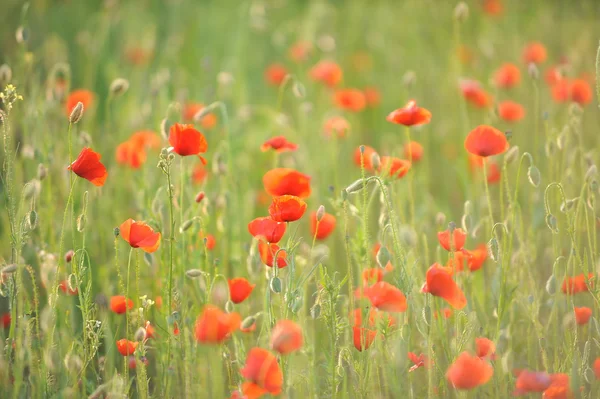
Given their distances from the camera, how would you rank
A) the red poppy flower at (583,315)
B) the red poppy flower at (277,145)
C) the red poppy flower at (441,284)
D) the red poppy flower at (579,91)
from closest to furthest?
the red poppy flower at (441,284) → the red poppy flower at (583,315) → the red poppy flower at (277,145) → the red poppy flower at (579,91)

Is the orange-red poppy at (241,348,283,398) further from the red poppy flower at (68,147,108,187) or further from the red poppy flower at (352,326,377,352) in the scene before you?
the red poppy flower at (68,147,108,187)

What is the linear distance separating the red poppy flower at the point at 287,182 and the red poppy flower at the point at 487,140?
44 cm

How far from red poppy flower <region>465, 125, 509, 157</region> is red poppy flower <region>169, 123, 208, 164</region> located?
2.31ft

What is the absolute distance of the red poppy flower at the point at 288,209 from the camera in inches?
66.2

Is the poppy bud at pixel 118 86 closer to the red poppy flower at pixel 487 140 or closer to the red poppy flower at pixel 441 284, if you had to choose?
the red poppy flower at pixel 487 140

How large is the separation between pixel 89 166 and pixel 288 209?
1.67 feet

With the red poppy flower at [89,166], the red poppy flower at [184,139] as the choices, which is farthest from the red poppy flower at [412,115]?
the red poppy flower at [89,166]

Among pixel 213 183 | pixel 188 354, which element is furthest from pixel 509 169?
pixel 188 354

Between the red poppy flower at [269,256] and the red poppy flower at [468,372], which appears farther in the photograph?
the red poppy flower at [269,256]

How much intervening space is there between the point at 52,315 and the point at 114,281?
81 centimetres

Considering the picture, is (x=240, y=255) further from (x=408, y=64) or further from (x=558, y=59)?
(x=558, y=59)

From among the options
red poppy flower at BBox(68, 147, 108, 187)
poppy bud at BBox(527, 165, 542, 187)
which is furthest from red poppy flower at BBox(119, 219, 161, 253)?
poppy bud at BBox(527, 165, 542, 187)

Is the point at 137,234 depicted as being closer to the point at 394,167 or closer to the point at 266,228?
the point at 266,228

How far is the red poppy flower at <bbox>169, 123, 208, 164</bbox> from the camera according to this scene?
1772 mm
